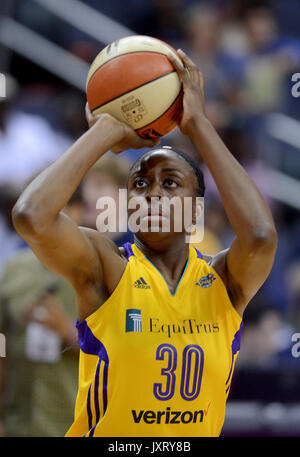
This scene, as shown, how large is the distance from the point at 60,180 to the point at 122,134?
0.35m

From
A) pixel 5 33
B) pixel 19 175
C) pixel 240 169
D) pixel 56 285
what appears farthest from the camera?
pixel 5 33

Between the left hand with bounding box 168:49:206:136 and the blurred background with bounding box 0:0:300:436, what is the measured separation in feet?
4.66

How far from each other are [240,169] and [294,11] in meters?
5.65

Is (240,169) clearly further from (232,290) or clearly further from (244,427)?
(244,427)

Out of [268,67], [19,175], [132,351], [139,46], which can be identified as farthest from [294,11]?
[132,351]

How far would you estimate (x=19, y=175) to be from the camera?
204 inches

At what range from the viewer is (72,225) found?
2.44m

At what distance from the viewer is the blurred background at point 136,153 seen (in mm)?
3934

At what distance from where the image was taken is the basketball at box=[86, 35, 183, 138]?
103 inches
